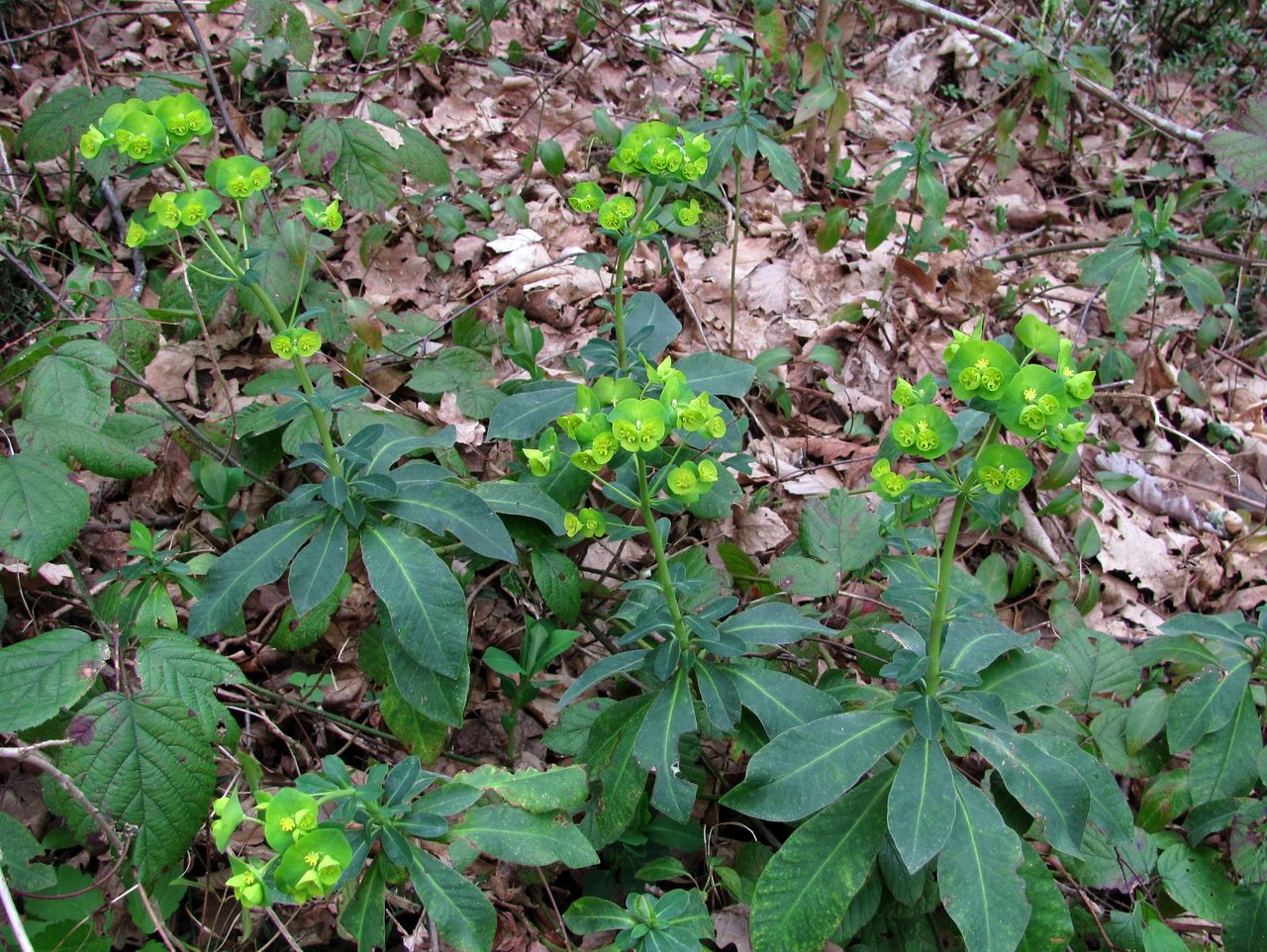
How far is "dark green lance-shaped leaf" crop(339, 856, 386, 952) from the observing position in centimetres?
175

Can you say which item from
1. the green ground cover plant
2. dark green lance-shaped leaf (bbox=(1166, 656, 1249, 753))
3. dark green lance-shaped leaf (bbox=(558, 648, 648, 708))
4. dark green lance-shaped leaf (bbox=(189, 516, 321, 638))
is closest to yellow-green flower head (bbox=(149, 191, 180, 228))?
the green ground cover plant

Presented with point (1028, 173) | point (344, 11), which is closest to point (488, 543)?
point (344, 11)

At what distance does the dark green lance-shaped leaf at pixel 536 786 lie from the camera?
197cm

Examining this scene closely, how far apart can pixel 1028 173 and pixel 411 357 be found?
374 cm

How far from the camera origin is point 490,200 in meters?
4.09

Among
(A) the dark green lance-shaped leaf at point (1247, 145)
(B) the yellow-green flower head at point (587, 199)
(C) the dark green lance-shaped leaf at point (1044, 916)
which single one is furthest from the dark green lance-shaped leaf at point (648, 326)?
(A) the dark green lance-shaped leaf at point (1247, 145)

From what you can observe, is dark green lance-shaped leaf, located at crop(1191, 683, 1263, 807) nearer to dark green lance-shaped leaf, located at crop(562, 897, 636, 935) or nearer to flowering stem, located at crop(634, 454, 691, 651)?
flowering stem, located at crop(634, 454, 691, 651)

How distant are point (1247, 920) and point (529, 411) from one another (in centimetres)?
213

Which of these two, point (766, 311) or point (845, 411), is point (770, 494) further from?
point (766, 311)

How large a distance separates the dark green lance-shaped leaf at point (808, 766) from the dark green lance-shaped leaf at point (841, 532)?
30.3 inches

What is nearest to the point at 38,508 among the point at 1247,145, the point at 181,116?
the point at 181,116

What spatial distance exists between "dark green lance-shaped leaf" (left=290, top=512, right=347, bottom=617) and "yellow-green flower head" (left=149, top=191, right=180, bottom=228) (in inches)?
29.2

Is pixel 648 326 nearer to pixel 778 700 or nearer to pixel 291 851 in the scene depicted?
pixel 778 700

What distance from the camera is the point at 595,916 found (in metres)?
1.97
